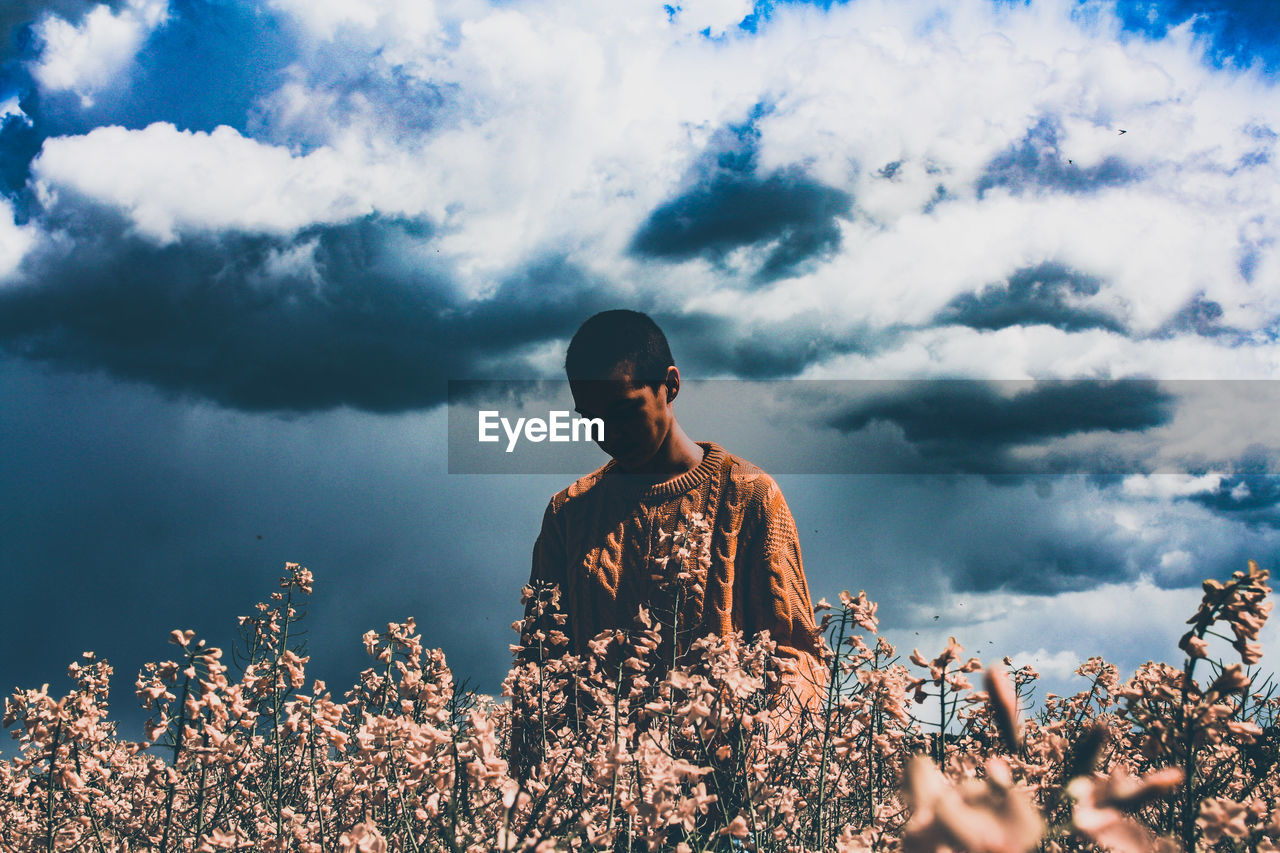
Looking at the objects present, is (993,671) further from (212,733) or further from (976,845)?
(212,733)

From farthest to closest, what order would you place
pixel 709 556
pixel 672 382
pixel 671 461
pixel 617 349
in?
pixel 671 461
pixel 672 382
pixel 617 349
pixel 709 556

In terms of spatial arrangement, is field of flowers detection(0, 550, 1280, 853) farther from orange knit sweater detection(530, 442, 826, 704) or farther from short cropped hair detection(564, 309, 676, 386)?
short cropped hair detection(564, 309, 676, 386)

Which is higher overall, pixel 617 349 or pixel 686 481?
pixel 617 349

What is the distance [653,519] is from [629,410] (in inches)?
26.8

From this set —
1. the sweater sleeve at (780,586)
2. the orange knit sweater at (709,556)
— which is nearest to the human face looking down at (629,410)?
the orange knit sweater at (709,556)

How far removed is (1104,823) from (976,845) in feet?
0.61

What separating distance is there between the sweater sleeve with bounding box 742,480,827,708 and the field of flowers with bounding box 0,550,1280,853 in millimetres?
564

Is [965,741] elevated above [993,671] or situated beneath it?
situated beneath

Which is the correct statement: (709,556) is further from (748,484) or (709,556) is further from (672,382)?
(672,382)

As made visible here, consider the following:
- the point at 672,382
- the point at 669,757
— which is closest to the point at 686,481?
the point at 672,382

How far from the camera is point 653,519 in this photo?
13.4 feet

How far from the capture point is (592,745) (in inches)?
101

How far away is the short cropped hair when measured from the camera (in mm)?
3724

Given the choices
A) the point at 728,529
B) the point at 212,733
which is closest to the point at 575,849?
the point at 212,733
